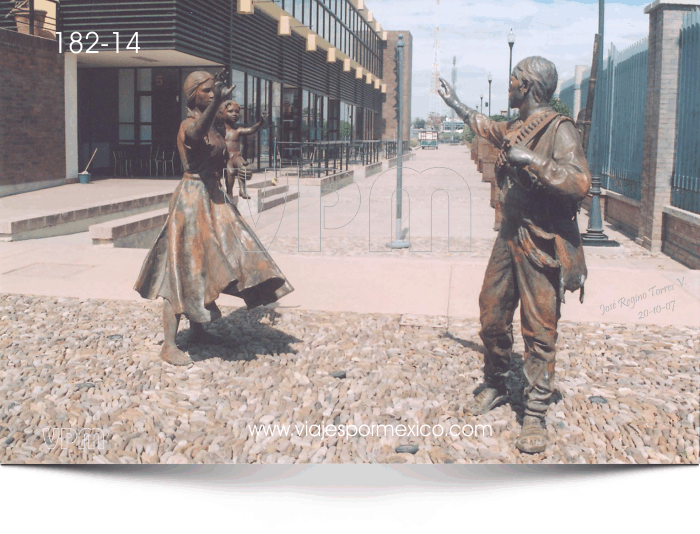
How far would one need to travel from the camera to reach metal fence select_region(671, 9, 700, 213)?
10.8 m

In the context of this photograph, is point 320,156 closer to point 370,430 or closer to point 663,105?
point 663,105

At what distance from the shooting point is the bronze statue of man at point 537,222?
374cm

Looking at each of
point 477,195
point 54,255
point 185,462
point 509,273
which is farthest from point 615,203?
point 185,462

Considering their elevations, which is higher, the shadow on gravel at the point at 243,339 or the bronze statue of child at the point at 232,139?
the bronze statue of child at the point at 232,139

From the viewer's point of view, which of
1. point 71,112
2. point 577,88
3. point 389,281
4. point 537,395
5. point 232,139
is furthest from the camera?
point 577,88

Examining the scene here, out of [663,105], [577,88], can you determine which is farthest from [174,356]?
[577,88]

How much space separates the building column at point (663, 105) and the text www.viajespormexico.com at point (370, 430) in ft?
28.9

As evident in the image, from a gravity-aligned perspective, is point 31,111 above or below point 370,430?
above

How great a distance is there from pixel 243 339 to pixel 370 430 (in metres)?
2.18

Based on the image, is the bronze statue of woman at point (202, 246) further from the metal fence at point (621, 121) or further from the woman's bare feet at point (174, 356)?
the metal fence at point (621, 121)

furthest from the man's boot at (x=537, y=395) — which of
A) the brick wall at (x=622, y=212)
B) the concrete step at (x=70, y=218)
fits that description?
the brick wall at (x=622, y=212)

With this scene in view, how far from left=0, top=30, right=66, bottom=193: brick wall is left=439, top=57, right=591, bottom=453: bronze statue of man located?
1483 cm

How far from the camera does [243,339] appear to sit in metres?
6.16

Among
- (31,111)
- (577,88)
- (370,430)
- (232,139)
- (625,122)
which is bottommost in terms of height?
(370,430)
